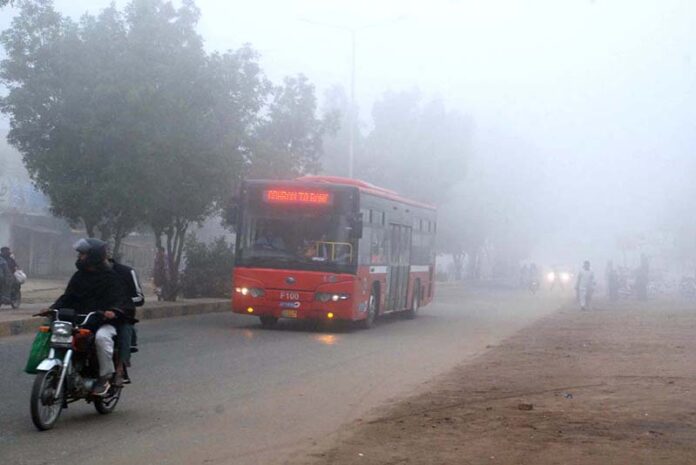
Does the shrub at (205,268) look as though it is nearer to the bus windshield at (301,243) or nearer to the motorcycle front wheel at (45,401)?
the bus windshield at (301,243)

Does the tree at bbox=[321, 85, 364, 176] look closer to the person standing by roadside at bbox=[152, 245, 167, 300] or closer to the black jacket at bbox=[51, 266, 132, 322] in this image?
the person standing by roadside at bbox=[152, 245, 167, 300]

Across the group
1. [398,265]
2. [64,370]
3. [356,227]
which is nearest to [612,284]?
[398,265]

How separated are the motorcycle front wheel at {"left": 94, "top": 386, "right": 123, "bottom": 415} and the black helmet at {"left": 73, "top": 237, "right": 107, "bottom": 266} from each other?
124 centimetres

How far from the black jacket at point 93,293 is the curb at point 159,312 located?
9.71 meters

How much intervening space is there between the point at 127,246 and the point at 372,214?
29.7 metres

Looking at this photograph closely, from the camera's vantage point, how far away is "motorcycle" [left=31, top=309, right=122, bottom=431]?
928 cm

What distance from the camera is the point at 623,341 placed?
21.9 m

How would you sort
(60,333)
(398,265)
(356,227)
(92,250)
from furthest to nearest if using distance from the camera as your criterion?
(398,265) → (356,227) → (92,250) → (60,333)

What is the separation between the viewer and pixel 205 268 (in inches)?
1303

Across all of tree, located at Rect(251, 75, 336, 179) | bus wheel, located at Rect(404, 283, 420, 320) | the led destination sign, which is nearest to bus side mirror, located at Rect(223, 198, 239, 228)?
the led destination sign

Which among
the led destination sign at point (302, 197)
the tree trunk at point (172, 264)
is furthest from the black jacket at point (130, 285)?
the tree trunk at point (172, 264)

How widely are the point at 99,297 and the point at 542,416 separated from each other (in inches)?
172

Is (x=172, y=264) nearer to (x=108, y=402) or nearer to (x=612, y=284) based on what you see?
(x=108, y=402)

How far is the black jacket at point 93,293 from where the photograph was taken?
10.1 m
